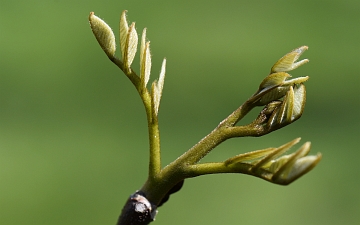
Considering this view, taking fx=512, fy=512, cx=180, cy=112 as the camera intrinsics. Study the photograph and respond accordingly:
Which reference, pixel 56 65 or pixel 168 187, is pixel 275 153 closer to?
pixel 168 187

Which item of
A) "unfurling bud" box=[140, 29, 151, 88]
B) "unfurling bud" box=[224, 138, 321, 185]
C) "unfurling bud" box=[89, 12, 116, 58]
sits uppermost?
"unfurling bud" box=[89, 12, 116, 58]

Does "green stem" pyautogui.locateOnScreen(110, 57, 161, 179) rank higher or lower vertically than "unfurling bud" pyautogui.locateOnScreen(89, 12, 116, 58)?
lower

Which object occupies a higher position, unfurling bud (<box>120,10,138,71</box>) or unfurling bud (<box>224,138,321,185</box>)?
unfurling bud (<box>120,10,138,71</box>)

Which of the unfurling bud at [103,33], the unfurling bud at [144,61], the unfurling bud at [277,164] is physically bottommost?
the unfurling bud at [277,164]

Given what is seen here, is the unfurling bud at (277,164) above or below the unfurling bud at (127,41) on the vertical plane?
below

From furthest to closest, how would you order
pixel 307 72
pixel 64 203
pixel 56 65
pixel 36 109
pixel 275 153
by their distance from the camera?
1. pixel 307 72
2. pixel 56 65
3. pixel 36 109
4. pixel 64 203
5. pixel 275 153

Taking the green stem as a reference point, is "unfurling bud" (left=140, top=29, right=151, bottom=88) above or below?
above

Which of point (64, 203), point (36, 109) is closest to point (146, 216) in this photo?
point (64, 203)

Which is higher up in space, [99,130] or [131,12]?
[131,12]
